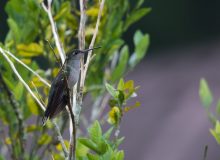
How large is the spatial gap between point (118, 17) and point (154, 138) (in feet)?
17.7

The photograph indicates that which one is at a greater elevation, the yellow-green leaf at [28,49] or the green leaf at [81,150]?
the yellow-green leaf at [28,49]

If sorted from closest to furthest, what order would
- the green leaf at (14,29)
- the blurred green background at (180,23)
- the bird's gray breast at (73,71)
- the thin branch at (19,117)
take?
1. the bird's gray breast at (73,71)
2. the thin branch at (19,117)
3. the green leaf at (14,29)
4. the blurred green background at (180,23)

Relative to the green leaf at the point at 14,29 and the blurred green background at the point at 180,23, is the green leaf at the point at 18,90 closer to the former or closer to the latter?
the green leaf at the point at 14,29

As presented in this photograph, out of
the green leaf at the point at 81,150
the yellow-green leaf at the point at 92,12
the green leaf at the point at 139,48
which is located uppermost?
the yellow-green leaf at the point at 92,12

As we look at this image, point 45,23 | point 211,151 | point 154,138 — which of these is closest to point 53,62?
point 45,23

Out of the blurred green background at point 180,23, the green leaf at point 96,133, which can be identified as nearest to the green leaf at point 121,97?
the green leaf at point 96,133

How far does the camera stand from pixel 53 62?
3318 mm

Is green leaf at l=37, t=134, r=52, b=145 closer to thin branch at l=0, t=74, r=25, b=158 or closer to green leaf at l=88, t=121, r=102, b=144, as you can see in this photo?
thin branch at l=0, t=74, r=25, b=158

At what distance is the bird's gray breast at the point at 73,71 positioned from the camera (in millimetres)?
2787

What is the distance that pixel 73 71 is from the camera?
2.83 m

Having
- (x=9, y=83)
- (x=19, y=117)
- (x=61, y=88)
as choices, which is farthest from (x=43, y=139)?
(x=61, y=88)

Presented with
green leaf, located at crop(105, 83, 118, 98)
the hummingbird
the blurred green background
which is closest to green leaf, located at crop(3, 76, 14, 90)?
the hummingbird

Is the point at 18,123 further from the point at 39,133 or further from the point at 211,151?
the point at 211,151

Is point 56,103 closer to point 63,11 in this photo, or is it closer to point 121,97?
point 121,97
